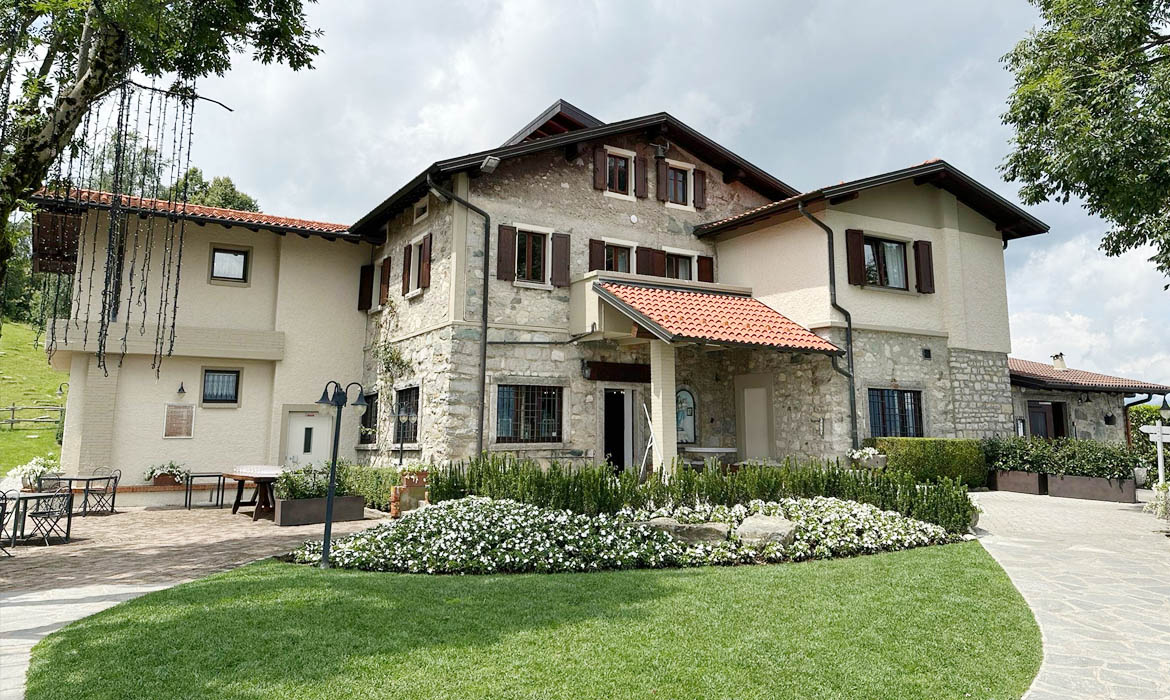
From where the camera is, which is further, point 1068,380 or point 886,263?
point 1068,380

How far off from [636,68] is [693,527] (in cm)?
716

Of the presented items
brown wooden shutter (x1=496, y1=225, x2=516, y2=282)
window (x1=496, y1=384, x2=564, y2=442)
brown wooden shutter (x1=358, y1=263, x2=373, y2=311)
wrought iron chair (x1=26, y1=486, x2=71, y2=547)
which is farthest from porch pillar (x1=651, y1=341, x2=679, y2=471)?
wrought iron chair (x1=26, y1=486, x2=71, y2=547)

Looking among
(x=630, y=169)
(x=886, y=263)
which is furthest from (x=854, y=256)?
(x=630, y=169)

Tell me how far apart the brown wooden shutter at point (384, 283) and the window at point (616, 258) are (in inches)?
213

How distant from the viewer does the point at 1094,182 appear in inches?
475

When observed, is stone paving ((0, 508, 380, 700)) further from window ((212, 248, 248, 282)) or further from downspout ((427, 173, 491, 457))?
window ((212, 248, 248, 282))

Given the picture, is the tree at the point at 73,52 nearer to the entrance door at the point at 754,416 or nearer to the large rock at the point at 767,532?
the large rock at the point at 767,532

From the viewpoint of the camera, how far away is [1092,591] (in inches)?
259

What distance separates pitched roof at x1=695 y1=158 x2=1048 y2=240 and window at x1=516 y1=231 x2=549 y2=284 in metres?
4.32

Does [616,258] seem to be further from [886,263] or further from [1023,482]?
[1023,482]

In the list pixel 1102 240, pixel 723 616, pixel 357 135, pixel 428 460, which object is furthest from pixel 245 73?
pixel 1102 240

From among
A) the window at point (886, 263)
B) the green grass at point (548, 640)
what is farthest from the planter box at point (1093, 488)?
the green grass at point (548, 640)

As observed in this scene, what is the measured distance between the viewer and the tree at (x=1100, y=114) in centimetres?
1136

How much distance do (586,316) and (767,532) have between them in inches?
260
